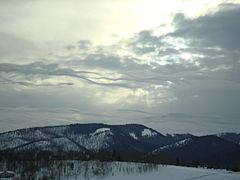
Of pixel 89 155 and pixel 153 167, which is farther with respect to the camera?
pixel 89 155

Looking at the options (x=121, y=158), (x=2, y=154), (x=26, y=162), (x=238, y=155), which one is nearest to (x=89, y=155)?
(x=121, y=158)

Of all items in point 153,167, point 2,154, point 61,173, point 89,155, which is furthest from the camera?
point 2,154

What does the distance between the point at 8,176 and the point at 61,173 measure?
4.81 m

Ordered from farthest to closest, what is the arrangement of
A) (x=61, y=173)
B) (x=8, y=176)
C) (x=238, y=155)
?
(x=238, y=155), (x=61, y=173), (x=8, y=176)

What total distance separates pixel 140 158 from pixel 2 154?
1727 centimetres

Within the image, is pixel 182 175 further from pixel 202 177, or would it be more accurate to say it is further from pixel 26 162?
pixel 26 162

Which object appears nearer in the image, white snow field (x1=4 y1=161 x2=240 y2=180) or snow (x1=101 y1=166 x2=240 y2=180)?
snow (x1=101 y1=166 x2=240 y2=180)

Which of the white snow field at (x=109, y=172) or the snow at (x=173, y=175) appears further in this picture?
the white snow field at (x=109, y=172)

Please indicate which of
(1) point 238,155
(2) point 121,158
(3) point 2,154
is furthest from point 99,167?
(1) point 238,155

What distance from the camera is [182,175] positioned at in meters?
38.5

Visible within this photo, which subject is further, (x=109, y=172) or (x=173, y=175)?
(x=109, y=172)

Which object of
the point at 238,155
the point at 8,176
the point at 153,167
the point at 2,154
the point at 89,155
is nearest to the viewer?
the point at 8,176

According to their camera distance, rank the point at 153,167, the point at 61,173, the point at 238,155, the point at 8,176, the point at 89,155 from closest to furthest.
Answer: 1. the point at 8,176
2. the point at 61,173
3. the point at 153,167
4. the point at 89,155
5. the point at 238,155

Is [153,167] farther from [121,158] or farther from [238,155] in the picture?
[238,155]
